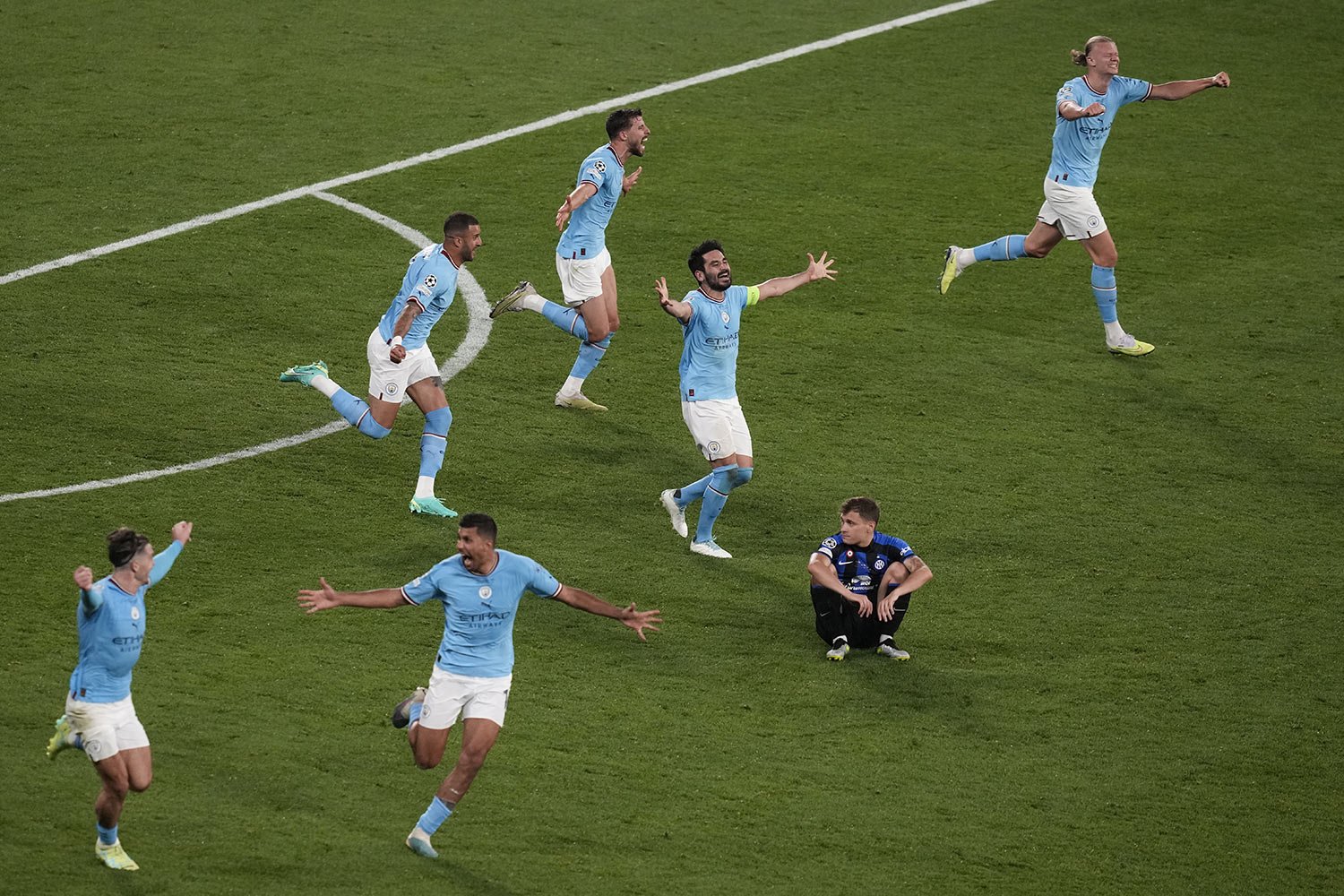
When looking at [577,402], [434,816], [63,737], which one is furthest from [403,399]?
[63,737]

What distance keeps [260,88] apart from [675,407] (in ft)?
30.4

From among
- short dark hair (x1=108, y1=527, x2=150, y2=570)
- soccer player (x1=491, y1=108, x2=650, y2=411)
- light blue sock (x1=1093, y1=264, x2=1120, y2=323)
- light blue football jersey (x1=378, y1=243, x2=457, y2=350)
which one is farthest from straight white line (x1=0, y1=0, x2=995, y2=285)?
short dark hair (x1=108, y1=527, x2=150, y2=570)

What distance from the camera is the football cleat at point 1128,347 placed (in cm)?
1780

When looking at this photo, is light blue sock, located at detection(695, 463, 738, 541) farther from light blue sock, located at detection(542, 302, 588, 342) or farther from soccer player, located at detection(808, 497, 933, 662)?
light blue sock, located at detection(542, 302, 588, 342)

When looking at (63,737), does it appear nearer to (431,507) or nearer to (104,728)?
(104,728)

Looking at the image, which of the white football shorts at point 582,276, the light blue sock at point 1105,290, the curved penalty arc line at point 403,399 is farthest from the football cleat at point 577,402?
the light blue sock at point 1105,290

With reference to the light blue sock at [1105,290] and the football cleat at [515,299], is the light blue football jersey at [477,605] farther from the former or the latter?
the light blue sock at [1105,290]

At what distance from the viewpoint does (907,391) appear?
17.0m

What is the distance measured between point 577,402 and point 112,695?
23.7ft

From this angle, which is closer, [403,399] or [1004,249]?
[403,399]

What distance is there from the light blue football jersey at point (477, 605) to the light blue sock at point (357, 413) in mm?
4178

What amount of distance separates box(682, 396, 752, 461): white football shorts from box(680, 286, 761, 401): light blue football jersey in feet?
0.24

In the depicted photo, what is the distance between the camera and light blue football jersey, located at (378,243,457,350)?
1399cm

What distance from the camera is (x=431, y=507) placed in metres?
14.3
